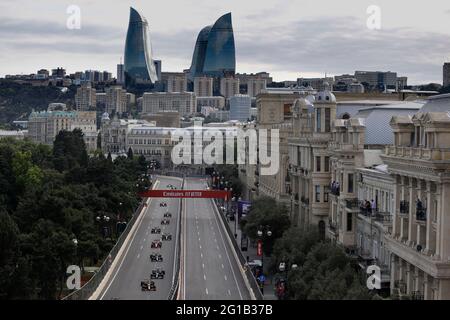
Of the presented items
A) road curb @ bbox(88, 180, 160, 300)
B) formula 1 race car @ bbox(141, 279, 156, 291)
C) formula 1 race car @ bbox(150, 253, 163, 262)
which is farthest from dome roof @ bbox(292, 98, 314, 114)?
formula 1 race car @ bbox(141, 279, 156, 291)

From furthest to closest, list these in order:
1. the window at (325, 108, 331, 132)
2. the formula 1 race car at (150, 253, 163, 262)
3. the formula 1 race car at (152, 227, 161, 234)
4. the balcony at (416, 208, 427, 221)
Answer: the formula 1 race car at (152, 227, 161, 234) < the formula 1 race car at (150, 253, 163, 262) < the window at (325, 108, 331, 132) < the balcony at (416, 208, 427, 221)

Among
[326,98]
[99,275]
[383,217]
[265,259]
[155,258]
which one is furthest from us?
[155,258]

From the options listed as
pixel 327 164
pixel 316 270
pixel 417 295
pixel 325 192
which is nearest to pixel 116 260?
pixel 325 192

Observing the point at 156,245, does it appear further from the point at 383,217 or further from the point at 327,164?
the point at 383,217

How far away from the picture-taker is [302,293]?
31.4 meters

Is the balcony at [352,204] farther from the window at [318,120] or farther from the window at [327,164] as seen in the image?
the window at [318,120]

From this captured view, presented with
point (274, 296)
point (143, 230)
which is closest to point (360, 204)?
point (274, 296)

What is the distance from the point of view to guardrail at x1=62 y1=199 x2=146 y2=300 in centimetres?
3683

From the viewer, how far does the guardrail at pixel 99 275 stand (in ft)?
121

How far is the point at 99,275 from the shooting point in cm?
4456

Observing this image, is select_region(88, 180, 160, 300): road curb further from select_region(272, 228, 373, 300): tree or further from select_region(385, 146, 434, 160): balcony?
select_region(385, 146, 434, 160): balcony

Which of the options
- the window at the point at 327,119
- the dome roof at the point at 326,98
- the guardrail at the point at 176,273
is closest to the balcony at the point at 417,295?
the guardrail at the point at 176,273

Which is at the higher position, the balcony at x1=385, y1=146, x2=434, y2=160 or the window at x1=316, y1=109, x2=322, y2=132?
the window at x1=316, y1=109, x2=322, y2=132

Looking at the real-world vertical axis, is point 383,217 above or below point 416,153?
below
